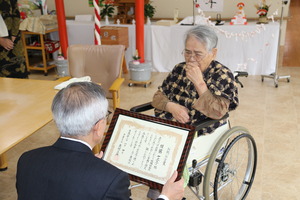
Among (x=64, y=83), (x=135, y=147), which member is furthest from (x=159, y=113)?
(x=64, y=83)

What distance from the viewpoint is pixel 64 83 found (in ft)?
7.66

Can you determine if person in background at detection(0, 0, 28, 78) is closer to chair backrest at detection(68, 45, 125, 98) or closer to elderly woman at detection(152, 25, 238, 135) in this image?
chair backrest at detection(68, 45, 125, 98)

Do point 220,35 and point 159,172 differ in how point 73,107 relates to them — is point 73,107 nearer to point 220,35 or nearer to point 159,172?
point 159,172

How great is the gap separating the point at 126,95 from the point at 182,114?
7.32 ft

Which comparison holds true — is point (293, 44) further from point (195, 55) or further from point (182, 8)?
point (195, 55)

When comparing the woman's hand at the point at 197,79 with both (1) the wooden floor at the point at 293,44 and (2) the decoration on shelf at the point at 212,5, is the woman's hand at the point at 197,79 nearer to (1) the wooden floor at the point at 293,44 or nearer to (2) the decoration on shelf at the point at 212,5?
(2) the decoration on shelf at the point at 212,5

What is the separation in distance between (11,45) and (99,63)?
3.51 ft

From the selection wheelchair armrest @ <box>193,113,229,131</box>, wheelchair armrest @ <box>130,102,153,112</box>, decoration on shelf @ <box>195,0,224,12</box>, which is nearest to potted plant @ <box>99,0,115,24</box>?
decoration on shelf @ <box>195,0,224,12</box>

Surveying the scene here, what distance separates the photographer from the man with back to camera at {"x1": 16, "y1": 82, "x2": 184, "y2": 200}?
Answer: 37.7 inches

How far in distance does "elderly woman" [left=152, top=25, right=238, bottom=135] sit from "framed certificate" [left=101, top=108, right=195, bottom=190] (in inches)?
13.7

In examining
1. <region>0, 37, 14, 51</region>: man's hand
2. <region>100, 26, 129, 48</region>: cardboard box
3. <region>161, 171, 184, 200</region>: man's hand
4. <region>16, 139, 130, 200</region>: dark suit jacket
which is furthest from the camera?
<region>100, 26, 129, 48</region>: cardboard box

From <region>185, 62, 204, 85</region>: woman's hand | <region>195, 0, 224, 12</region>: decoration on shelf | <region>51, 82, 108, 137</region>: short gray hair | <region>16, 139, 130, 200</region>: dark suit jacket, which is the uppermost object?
<region>195, 0, 224, 12</region>: decoration on shelf

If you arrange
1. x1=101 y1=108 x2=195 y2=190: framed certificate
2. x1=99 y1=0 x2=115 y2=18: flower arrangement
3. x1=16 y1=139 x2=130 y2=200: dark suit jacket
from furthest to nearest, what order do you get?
x1=99 y1=0 x2=115 y2=18: flower arrangement, x1=101 y1=108 x2=195 y2=190: framed certificate, x1=16 y1=139 x2=130 y2=200: dark suit jacket

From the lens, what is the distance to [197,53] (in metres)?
1.85
